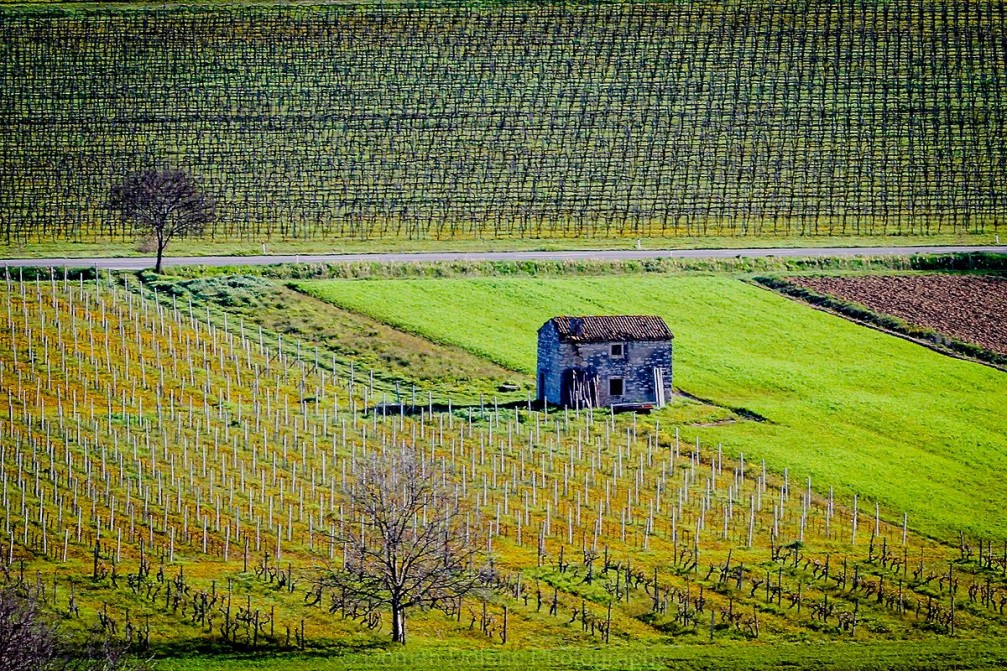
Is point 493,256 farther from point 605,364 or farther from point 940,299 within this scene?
point 605,364

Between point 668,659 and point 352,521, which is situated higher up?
point 352,521

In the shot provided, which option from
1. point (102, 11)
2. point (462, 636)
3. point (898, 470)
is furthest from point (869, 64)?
point (462, 636)

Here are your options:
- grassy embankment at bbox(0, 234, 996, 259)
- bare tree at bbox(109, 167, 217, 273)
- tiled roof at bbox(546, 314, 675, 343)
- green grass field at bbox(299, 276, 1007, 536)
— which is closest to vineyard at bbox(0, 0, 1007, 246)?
grassy embankment at bbox(0, 234, 996, 259)

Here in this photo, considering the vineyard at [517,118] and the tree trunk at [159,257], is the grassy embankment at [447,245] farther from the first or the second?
the tree trunk at [159,257]

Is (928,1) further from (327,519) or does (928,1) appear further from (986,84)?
(327,519)

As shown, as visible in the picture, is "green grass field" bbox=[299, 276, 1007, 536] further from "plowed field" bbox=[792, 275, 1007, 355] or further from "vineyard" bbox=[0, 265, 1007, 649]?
"plowed field" bbox=[792, 275, 1007, 355]

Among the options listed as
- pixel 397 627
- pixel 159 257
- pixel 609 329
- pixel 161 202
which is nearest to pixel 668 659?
pixel 397 627
